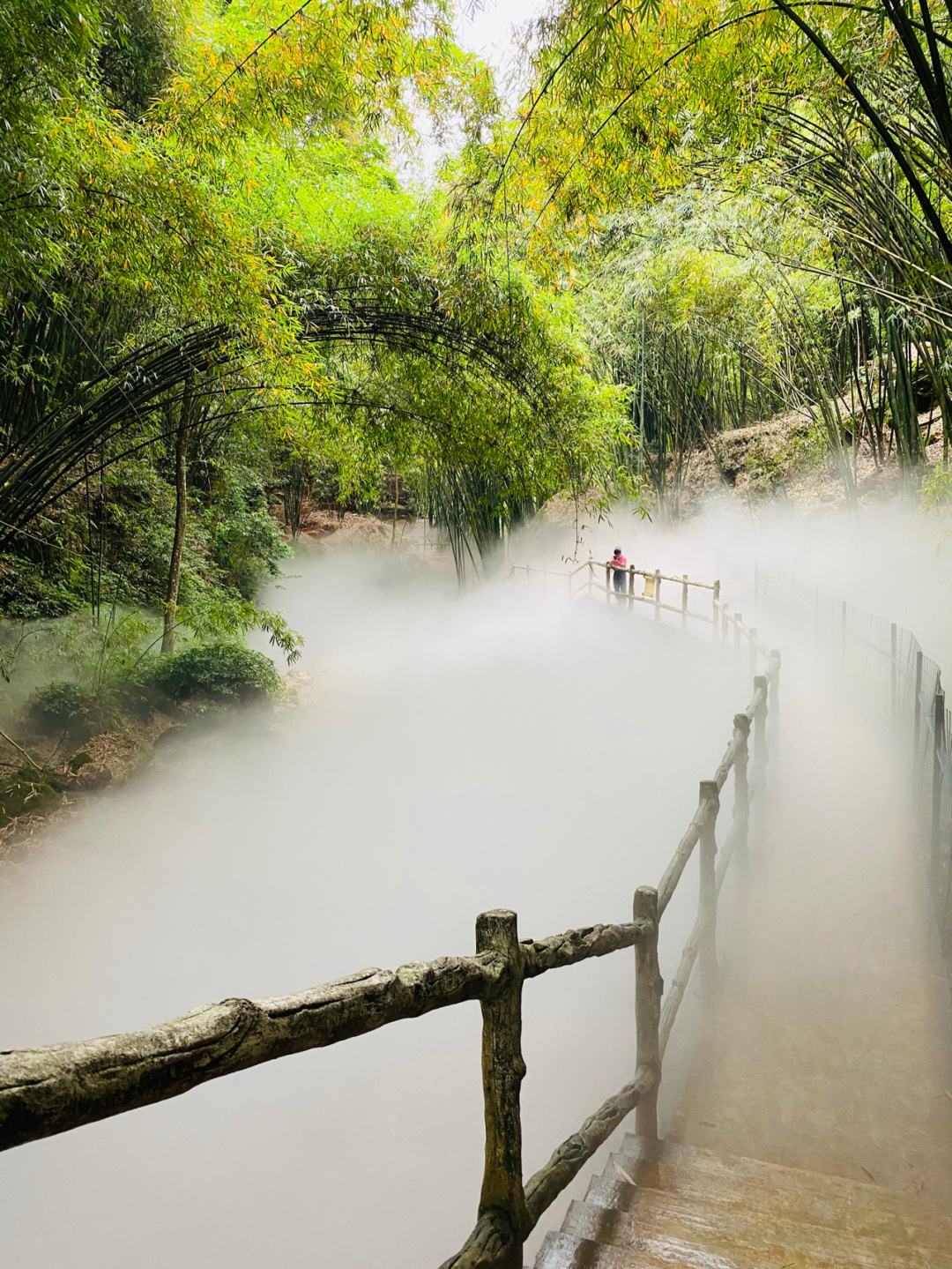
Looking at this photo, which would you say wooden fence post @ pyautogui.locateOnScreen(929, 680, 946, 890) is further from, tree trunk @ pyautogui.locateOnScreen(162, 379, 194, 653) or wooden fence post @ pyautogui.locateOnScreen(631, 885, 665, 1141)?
tree trunk @ pyautogui.locateOnScreen(162, 379, 194, 653)

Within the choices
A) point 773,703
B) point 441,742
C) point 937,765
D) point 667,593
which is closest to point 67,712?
point 441,742

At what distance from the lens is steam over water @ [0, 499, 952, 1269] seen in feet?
9.41

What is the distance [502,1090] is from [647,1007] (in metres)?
0.96

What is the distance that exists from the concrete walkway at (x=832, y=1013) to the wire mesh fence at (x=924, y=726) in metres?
0.19

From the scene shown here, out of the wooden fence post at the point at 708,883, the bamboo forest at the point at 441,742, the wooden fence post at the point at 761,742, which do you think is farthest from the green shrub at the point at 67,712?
the wooden fence post at the point at 708,883

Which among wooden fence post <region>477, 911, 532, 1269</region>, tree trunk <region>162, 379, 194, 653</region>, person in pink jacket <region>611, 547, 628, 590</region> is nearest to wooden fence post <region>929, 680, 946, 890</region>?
wooden fence post <region>477, 911, 532, 1269</region>

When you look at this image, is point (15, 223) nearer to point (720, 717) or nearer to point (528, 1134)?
point (528, 1134)

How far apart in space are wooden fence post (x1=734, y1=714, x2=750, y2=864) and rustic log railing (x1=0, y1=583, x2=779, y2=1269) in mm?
1420

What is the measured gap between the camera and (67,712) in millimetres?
6746

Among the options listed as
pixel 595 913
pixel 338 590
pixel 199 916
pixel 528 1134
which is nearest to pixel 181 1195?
pixel 528 1134

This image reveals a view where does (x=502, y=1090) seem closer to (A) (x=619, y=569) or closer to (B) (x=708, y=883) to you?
(B) (x=708, y=883)

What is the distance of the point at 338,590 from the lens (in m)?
17.6

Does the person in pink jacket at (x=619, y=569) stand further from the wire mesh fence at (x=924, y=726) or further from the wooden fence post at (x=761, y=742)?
the wooden fence post at (x=761, y=742)

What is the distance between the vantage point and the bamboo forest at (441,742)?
214 cm
